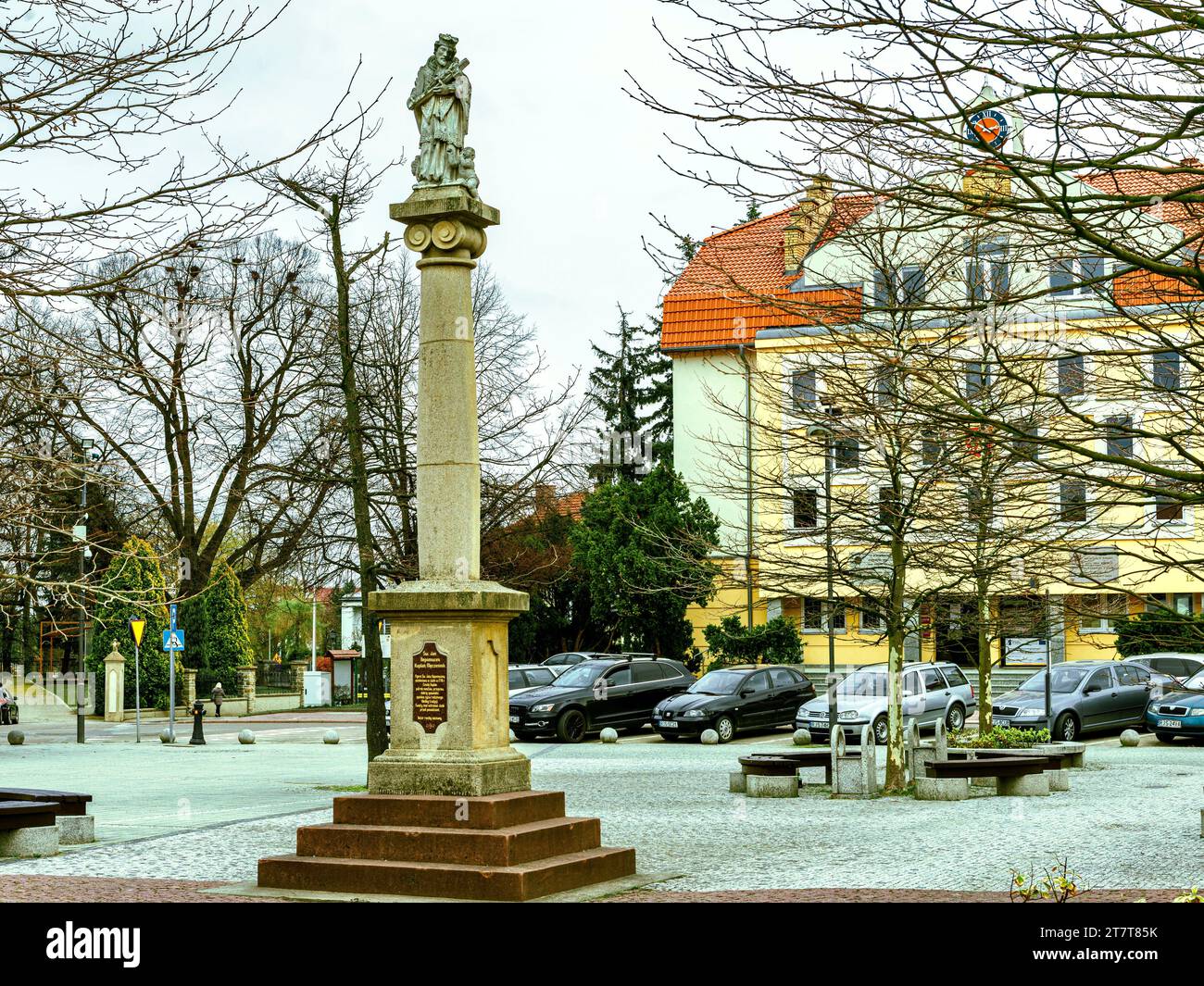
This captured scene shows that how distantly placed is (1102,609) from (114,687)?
3946 centimetres

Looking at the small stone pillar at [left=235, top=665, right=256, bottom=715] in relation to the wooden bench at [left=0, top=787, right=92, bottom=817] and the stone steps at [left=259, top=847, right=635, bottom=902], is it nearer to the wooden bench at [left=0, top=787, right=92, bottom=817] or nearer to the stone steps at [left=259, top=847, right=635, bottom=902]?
the wooden bench at [left=0, top=787, right=92, bottom=817]

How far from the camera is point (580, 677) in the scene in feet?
101

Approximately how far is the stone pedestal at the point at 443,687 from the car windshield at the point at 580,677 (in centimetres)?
1971

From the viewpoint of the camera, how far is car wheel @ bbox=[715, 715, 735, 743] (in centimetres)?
2877

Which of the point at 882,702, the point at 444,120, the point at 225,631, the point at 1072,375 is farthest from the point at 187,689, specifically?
the point at 1072,375

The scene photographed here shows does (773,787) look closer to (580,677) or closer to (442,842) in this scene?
(442,842)

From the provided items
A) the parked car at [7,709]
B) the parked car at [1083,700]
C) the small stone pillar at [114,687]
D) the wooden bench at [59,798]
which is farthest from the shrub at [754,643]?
the wooden bench at [59,798]

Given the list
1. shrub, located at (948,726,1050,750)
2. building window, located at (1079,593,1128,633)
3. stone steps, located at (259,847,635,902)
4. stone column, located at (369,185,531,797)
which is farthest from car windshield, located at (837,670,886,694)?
building window, located at (1079,593,1128,633)

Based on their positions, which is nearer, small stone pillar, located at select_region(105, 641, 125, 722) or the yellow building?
the yellow building

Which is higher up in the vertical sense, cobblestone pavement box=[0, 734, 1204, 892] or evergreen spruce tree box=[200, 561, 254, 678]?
evergreen spruce tree box=[200, 561, 254, 678]

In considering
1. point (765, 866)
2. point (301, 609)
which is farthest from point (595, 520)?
point (301, 609)

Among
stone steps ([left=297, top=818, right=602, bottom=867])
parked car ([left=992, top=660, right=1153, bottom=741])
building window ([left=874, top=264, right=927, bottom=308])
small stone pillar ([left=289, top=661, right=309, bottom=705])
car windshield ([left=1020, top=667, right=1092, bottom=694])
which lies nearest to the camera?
stone steps ([left=297, top=818, right=602, bottom=867])

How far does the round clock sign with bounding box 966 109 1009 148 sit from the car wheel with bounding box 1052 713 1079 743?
2234 centimetres
